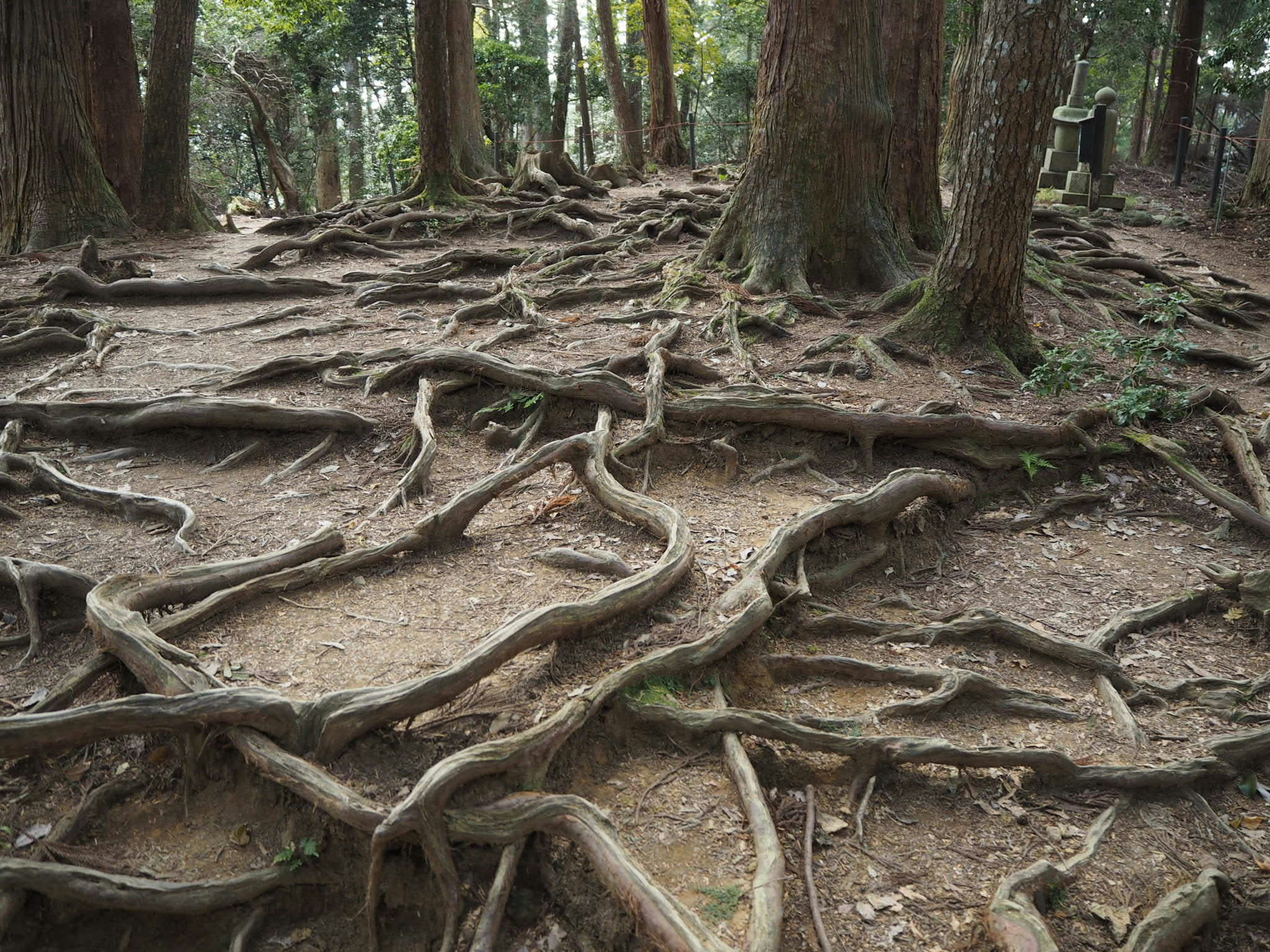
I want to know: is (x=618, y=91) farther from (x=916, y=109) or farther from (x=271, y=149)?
(x=916, y=109)

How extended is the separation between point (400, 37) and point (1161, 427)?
20760 mm

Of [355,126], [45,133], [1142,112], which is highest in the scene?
[1142,112]

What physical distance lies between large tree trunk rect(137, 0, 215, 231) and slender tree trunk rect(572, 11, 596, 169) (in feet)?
34.0

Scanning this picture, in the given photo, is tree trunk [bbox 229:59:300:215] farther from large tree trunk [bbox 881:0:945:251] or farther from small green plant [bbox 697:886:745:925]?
small green plant [bbox 697:886:745:925]

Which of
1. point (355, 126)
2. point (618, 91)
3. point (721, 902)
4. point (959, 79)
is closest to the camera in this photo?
point (721, 902)

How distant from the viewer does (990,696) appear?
4.18m

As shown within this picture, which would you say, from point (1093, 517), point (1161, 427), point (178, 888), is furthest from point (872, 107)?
point (178, 888)

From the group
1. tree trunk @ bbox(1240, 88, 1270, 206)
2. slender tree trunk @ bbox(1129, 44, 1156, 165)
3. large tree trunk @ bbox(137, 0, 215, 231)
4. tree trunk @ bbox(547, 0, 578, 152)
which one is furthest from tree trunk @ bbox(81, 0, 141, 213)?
slender tree trunk @ bbox(1129, 44, 1156, 165)

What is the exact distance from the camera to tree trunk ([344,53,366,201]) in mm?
23359

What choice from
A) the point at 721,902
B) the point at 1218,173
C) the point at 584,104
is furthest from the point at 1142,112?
the point at 721,902

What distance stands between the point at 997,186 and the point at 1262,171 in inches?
463

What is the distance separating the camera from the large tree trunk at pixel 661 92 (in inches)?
722

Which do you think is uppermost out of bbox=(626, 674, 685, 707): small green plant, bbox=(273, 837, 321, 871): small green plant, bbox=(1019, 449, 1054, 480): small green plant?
bbox=(1019, 449, 1054, 480): small green plant

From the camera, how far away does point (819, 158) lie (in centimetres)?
827
